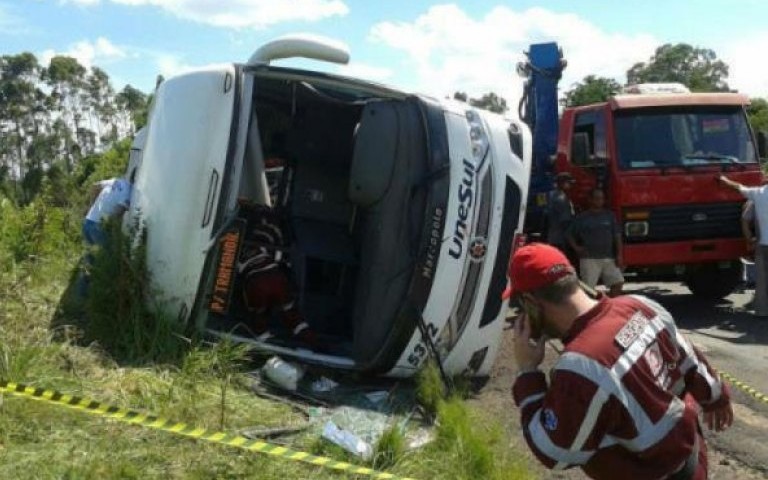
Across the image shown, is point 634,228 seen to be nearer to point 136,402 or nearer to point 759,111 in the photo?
point 136,402

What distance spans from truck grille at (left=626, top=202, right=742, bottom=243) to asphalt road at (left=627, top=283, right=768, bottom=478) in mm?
921

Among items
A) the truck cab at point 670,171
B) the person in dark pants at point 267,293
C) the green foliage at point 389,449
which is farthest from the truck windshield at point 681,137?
the green foliage at point 389,449

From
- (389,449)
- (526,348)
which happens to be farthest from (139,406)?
(526,348)

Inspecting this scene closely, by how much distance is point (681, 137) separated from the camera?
8.76m

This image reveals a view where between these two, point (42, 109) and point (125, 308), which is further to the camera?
point (42, 109)

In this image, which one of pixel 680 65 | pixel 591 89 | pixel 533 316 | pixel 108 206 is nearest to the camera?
pixel 533 316

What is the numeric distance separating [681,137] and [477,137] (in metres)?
4.30

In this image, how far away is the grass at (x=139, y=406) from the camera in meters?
3.52

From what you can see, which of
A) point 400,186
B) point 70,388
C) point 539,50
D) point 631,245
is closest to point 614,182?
point 631,245

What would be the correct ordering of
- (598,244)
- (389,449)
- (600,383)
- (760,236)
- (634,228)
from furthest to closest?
1. (760,236)
2. (634,228)
3. (598,244)
4. (389,449)
5. (600,383)

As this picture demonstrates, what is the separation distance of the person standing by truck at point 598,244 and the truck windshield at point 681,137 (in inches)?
27.4

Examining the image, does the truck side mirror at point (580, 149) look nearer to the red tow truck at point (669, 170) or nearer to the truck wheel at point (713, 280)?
the red tow truck at point (669, 170)

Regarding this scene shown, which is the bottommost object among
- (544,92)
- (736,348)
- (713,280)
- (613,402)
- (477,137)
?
(736,348)

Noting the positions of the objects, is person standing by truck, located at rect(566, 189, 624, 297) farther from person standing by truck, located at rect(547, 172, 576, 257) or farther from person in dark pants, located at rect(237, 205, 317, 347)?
person in dark pants, located at rect(237, 205, 317, 347)
